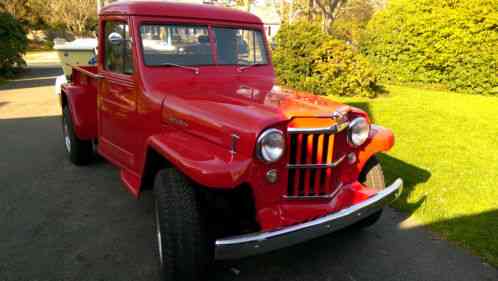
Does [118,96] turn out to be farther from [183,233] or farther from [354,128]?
[354,128]

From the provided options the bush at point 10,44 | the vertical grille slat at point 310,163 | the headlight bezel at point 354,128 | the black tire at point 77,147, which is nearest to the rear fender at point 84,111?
the black tire at point 77,147

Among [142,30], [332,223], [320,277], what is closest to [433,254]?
[320,277]

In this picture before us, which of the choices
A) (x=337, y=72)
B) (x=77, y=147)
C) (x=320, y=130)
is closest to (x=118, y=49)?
(x=77, y=147)

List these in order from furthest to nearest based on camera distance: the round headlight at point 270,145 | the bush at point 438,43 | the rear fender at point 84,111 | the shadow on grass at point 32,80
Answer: the shadow on grass at point 32,80 < the bush at point 438,43 < the rear fender at point 84,111 < the round headlight at point 270,145

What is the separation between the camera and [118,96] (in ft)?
12.5

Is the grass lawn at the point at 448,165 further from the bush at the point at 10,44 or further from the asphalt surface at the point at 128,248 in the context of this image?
the bush at the point at 10,44

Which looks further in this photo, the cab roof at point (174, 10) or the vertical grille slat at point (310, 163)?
the cab roof at point (174, 10)

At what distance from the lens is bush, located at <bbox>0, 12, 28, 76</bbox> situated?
14.1 metres

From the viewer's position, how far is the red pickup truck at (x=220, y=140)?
2494 mm

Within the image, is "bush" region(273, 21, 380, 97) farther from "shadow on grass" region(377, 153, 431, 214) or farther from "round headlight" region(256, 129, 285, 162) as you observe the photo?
"round headlight" region(256, 129, 285, 162)

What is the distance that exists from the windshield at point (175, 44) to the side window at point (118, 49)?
7.7 inches

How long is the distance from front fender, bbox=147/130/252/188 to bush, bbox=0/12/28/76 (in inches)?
547

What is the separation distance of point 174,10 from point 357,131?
1962 millimetres

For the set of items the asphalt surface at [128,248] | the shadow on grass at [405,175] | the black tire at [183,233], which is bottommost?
the asphalt surface at [128,248]
